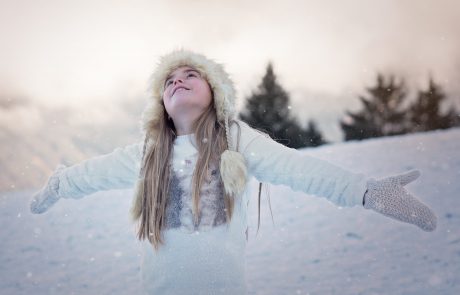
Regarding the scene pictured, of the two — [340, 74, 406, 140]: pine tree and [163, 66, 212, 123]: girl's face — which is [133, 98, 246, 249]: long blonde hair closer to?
[163, 66, 212, 123]: girl's face

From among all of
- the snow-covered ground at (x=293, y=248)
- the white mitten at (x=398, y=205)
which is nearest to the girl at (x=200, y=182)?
the white mitten at (x=398, y=205)

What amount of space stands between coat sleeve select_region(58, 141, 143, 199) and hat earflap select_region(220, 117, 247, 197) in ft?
1.70

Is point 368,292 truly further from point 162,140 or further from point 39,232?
point 39,232

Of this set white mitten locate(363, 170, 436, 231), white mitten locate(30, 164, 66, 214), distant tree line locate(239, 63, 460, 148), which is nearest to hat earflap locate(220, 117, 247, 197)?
white mitten locate(363, 170, 436, 231)

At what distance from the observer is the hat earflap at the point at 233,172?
1.69 m

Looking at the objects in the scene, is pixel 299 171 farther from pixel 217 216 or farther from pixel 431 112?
pixel 431 112

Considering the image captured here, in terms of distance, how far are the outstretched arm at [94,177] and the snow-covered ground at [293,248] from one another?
4.46 feet

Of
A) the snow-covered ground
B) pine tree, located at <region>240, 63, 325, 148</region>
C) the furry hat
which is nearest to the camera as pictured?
the furry hat

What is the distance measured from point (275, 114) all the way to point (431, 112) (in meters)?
4.10

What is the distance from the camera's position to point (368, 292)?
9.04 ft

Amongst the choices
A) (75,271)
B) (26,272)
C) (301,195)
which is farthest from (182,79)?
(301,195)

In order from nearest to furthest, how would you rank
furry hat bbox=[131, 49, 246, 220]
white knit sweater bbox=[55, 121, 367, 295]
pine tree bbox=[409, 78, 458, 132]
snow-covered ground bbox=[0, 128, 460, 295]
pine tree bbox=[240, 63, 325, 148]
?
white knit sweater bbox=[55, 121, 367, 295] < furry hat bbox=[131, 49, 246, 220] < snow-covered ground bbox=[0, 128, 460, 295] < pine tree bbox=[409, 78, 458, 132] < pine tree bbox=[240, 63, 325, 148]

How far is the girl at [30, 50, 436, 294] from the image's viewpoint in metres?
1.61

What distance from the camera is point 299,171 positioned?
1680mm
